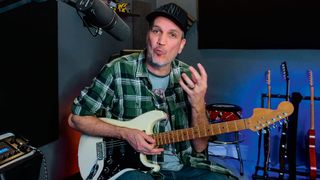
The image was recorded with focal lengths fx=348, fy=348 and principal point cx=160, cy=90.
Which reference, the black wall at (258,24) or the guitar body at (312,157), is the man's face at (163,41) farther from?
the black wall at (258,24)

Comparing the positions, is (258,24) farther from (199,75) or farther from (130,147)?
(130,147)

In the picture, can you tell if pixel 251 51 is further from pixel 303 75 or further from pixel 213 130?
pixel 213 130

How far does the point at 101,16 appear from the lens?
0.96 meters

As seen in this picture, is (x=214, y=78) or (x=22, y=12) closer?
(x=22, y=12)

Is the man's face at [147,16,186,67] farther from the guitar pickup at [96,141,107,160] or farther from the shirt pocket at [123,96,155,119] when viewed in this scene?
the guitar pickup at [96,141,107,160]

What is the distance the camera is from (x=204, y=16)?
3.80m

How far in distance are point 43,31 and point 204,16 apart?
197 cm

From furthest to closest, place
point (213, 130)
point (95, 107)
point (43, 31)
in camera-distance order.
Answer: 1. point (43, 31)
2. point (95, 107)
3. point (213, 130)

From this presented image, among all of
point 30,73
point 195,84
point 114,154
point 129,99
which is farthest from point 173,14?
point 30,73

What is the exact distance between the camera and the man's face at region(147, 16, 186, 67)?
1.68m

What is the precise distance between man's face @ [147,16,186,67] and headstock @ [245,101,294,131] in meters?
A: 0.49

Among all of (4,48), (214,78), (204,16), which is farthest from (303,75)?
(4,48)

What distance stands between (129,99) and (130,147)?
9.8 inches

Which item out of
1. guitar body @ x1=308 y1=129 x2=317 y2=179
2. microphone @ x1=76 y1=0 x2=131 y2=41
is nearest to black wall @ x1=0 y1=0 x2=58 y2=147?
microphone @ x1=76 y1=0 x2=131 y2=41
